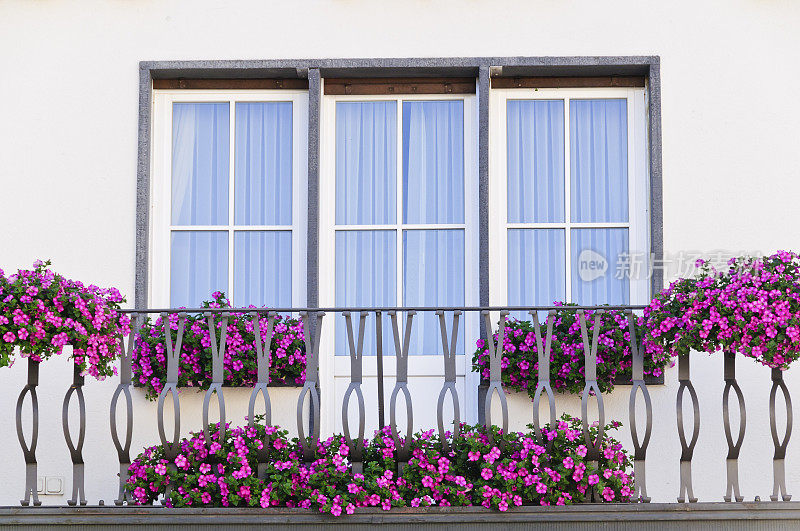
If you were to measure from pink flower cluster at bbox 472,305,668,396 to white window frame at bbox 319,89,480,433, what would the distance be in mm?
443

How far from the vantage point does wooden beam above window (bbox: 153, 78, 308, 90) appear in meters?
7.52

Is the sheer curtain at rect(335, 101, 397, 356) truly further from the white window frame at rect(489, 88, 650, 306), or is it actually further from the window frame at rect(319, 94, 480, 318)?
the white window frame at rect(489, 88, 650, 306)

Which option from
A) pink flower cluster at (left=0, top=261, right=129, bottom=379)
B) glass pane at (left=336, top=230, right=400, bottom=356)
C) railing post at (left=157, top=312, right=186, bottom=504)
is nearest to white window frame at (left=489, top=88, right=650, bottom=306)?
A: glass pane at (left=336, top=230, right=400, bottom=356)

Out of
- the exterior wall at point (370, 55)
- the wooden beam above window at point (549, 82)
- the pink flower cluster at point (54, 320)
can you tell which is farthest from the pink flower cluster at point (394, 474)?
the wooden beam above window at point (549, 82)

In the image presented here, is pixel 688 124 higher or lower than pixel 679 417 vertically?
higher

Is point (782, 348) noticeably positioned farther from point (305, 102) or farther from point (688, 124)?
point (305, 102)

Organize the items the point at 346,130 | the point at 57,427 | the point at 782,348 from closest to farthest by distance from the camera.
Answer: the point at 782,348 → the point at 57,427 → the point at 346,130

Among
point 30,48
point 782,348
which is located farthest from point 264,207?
point 782,348

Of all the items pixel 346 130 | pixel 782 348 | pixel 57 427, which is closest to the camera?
pixel 782 348

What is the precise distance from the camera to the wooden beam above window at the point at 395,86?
7.49 m

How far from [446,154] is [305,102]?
0.96m

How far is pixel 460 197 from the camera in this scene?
7426 mm

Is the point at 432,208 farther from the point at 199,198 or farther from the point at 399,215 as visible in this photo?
the point at 199,198

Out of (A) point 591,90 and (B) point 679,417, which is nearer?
(B) point 679,417
